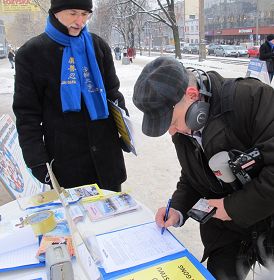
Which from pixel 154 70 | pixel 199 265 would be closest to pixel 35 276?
pixel 199 265

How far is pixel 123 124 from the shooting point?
216cm

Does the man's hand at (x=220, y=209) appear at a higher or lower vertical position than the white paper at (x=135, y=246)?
higher

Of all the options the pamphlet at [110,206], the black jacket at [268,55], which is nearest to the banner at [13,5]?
the black jacket at [268,55]

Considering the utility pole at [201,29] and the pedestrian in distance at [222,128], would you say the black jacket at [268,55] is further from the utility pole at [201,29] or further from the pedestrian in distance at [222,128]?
the utility pole at [201,29]

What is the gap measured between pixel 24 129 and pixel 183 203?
3.27 feet

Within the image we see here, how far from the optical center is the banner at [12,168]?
280cm

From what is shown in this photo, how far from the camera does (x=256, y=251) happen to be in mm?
1503

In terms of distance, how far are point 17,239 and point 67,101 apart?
844 mm

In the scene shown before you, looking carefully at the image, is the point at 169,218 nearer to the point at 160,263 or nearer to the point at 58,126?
the point at 160,263

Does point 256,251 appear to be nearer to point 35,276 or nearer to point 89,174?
point 35,276

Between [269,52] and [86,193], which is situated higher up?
[86,193]

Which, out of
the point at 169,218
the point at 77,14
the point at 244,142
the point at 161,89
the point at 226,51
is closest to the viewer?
the point at 161,89

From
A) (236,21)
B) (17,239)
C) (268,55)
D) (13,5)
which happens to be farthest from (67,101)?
(236,21)

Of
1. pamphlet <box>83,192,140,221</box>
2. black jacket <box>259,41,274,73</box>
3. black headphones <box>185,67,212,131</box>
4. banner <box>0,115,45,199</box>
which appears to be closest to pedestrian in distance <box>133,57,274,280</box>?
black headphones <box>185,67,212,131</box>
